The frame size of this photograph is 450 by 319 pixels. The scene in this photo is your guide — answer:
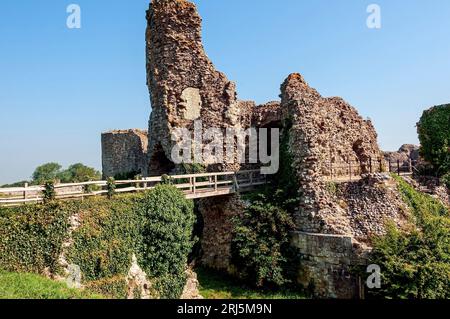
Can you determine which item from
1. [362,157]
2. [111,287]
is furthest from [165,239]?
[362,157]

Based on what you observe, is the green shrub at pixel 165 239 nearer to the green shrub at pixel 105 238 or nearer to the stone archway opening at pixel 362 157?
the green shrub at pixel 105 238

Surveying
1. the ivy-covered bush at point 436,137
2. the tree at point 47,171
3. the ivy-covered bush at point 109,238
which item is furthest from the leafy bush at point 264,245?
the tree at point 47,171

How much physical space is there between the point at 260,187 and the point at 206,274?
4.96m

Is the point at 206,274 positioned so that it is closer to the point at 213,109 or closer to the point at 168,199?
the point at 168,199

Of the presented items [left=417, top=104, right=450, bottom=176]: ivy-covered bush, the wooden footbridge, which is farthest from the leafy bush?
[left=417, top=104, right=450, bottom=176]: ivy-covered bush

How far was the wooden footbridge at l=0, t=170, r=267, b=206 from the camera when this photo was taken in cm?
1016

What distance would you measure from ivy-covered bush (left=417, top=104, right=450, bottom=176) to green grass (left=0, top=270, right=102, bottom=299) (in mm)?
19500

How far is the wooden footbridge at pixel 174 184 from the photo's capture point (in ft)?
33.3

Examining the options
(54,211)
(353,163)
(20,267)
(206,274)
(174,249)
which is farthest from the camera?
(353,163)

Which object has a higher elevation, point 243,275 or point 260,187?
point 260,187

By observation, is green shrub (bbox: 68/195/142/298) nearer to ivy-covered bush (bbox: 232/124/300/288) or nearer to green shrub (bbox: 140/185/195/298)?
green shrub (bbox: 140/185/195/298)

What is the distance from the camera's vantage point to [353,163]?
18312 millimetres

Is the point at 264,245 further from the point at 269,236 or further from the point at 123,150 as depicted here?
the point at 123,150
